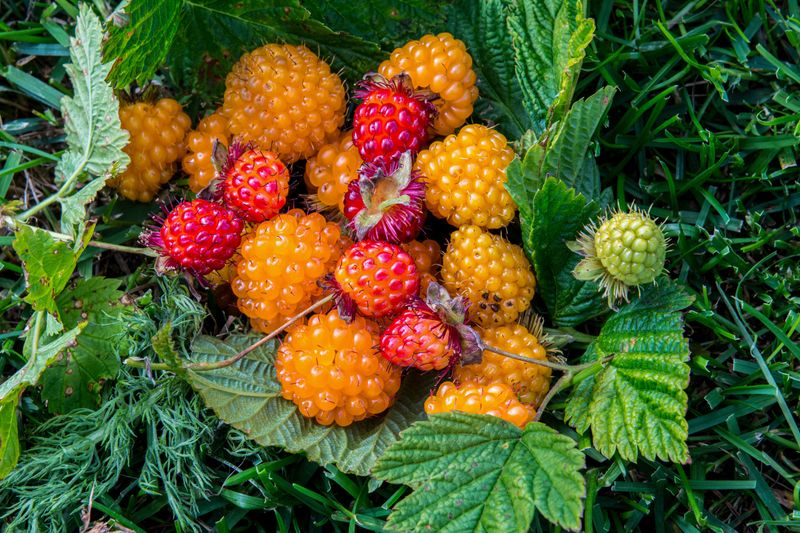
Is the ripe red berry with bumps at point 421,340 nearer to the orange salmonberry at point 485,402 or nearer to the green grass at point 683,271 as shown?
the orange salmonberry at point 485,402

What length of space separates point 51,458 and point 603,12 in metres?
1.80

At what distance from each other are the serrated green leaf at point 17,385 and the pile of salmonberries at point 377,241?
1.06 ft

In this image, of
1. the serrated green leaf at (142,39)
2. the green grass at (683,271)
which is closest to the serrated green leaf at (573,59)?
the green grass at (683,271)

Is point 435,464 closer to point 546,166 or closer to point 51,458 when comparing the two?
point 546,166

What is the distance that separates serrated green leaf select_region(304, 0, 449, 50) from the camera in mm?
1998

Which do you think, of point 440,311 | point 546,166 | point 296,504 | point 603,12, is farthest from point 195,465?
point 603,12

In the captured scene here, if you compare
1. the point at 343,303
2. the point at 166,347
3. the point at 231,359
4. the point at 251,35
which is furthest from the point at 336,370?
the point at 251,35

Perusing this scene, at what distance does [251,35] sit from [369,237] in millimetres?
628

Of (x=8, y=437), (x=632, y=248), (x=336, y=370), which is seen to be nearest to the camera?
(x=632, y=248)

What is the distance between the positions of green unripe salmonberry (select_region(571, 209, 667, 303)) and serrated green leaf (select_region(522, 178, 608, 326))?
0.09 metres

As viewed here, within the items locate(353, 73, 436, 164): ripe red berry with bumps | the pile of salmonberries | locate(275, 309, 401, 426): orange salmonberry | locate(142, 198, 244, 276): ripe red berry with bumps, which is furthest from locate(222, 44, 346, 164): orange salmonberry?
locate(275, 309, 401, 426): orange salmonberry

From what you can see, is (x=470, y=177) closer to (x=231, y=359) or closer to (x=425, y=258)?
(x=425, y=258)

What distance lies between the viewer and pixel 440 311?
169 centimetres

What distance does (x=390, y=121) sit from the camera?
1774 millimetres
